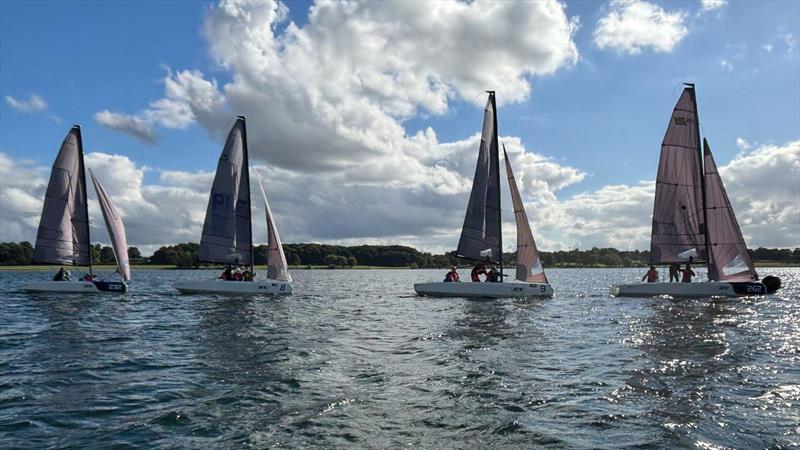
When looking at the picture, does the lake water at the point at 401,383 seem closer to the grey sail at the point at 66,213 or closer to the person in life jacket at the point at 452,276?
the person in life jacket at the point at 452,276

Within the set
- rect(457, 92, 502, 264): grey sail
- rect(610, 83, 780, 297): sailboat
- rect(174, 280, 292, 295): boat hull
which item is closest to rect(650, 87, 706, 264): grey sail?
rect(610, 83, 780, 297): sailboat

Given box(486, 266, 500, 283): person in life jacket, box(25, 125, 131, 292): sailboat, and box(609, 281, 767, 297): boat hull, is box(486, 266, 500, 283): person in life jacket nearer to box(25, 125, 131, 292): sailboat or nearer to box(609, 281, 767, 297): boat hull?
box(609, 281, 767, 297): boat hull

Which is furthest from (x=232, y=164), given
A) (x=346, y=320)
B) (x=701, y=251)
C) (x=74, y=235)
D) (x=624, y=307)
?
(x=701, y=251)

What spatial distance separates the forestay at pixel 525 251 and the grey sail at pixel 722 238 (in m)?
10.7

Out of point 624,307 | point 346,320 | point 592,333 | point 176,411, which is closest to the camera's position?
point 176,411

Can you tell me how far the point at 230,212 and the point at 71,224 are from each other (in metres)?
10.8

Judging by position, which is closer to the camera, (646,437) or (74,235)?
(646,437)

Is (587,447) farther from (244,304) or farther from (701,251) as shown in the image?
(701,251)

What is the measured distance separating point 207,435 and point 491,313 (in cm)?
1928

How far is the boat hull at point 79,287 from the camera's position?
36.5 m

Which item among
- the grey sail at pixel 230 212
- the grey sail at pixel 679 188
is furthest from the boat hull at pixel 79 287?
the grey sail at pixel 679 188

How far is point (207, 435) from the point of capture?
8547 millimetres

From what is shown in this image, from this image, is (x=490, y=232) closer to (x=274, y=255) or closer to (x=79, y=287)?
(x=274, y=255)

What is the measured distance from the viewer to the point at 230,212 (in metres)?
40.1
